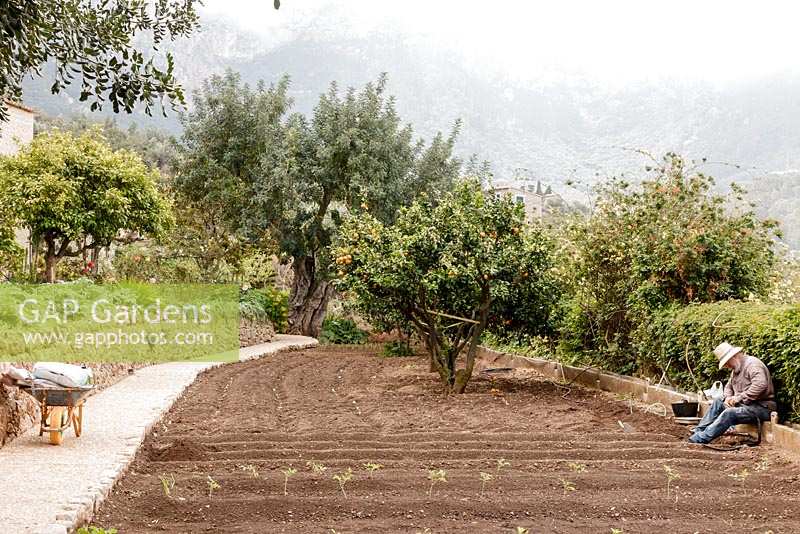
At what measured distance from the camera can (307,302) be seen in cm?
2861

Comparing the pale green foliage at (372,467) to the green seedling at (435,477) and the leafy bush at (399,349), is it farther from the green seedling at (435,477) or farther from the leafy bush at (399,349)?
the leafy bush at (399,349)

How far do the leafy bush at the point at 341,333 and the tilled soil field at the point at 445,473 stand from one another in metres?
16.6

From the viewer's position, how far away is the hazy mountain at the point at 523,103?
110m

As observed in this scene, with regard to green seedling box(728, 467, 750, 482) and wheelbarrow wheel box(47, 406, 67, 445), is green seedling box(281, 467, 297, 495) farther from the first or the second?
green seedling box(728, 467, 750, 482)

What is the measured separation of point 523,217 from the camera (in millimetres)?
11984

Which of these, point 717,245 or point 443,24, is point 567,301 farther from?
point 443,24

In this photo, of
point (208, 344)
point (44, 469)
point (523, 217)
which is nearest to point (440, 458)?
point (44, 469)

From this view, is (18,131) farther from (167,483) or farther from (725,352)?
(725,352)

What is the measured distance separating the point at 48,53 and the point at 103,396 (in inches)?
281

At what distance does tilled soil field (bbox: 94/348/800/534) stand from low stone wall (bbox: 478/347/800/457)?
223 millimetres

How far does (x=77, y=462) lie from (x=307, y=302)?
21.6 m

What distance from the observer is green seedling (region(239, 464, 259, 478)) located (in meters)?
6.58

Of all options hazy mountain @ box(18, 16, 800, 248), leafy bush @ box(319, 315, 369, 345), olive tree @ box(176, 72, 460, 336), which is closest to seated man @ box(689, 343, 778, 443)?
olive tree @ box(176, 72, 460, 336)

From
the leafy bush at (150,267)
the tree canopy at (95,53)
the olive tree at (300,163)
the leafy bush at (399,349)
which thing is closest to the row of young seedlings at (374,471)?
the tree canopy at (95,53)
